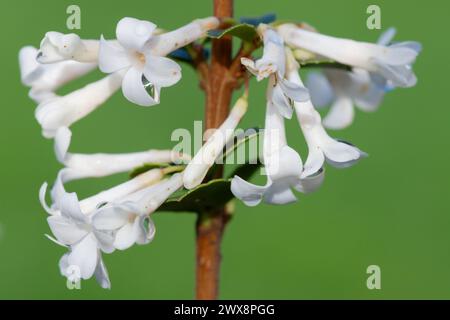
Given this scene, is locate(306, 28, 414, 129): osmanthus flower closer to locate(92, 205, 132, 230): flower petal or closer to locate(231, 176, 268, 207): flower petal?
locate(231, 176, 268, 207): flower petal

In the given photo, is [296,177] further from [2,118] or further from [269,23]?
[2,118]

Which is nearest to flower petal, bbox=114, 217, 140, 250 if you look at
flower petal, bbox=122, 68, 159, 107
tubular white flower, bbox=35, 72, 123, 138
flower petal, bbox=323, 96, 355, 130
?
flower petal, bbox=122, 68, 159, 107

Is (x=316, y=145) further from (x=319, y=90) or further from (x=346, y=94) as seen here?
(x=319, y=90)

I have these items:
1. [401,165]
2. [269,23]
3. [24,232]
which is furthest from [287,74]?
[401,165]

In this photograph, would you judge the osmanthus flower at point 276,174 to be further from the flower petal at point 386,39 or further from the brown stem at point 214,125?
the flower petal at point 386,39

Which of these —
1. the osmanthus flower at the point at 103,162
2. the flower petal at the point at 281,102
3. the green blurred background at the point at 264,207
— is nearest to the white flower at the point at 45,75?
the osmanthus flower at the point at 103,162

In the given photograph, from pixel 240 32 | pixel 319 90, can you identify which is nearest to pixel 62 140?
pixel 240 32
